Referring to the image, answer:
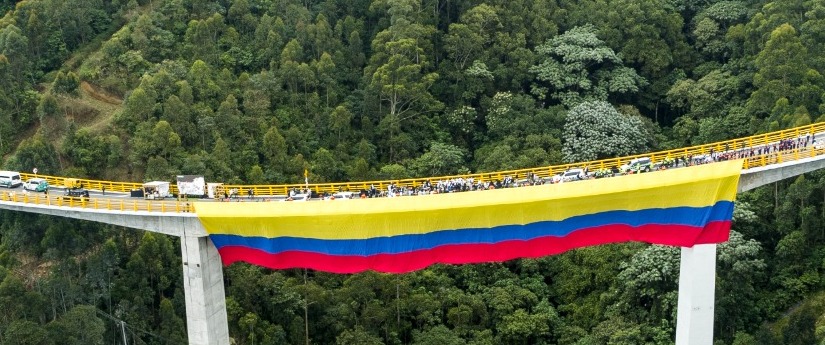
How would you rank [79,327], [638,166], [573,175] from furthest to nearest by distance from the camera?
[79,327] → [573,175] → [638,166]

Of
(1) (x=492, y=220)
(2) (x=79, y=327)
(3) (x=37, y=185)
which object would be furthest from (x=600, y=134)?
(3) (x=37, y=185)

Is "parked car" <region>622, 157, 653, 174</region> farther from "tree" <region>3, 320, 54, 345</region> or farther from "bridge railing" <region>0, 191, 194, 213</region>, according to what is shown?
"tree" <region>3, 320, 54, 345</region>

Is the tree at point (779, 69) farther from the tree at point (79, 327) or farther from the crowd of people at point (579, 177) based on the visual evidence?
the tree at point (79, 327)

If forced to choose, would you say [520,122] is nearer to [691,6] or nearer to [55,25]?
[691,6]

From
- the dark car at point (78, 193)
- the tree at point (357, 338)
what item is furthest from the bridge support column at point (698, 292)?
the dark car at point (78, 193)

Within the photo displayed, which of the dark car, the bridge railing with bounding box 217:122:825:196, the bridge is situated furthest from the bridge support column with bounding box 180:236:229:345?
the dark car

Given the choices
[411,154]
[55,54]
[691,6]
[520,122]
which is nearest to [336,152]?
Result: [411,154]

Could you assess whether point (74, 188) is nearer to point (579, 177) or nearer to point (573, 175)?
point (573, 175)
